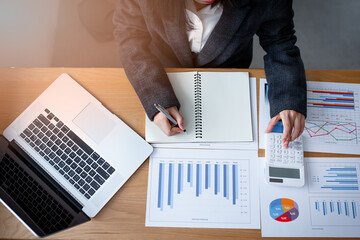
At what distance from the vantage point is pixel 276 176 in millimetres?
708

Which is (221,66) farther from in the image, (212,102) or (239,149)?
(239,149)

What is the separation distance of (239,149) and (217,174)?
0.10m

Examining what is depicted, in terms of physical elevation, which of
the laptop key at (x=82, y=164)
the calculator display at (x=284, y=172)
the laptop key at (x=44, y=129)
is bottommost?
the calculator display at (x=284, y=172)

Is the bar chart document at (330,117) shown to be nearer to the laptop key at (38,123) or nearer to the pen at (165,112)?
the pen at (165,112)

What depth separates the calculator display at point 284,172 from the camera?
0.70 m

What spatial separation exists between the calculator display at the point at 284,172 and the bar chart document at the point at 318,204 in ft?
0.12

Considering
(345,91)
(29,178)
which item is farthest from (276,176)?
(29,178)

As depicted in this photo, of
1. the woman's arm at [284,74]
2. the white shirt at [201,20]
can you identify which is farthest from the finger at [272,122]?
the white shirt at [201,20]

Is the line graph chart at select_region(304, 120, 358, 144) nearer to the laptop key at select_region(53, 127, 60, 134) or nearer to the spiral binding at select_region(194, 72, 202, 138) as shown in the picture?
the spiral binding at select_region(194, 72, 202, 138)

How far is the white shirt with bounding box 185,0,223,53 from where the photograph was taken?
29.6 inches

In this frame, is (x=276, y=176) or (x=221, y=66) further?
(x=221, y=66)

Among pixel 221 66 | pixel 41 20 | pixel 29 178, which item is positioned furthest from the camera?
pixel 41 20

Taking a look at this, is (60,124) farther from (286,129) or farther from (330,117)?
(330,117)

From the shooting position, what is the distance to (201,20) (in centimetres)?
78
